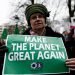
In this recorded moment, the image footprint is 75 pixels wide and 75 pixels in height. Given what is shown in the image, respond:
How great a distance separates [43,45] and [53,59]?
0.61 feet

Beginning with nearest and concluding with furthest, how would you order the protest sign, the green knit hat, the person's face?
1. the protest sign
2. the person's face
3. the green knit hat

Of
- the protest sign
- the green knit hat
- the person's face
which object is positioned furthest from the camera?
the green knit hat

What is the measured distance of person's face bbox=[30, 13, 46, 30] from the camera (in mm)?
3680

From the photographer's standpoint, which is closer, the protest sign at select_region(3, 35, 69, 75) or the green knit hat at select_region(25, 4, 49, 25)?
the protest sign at select_region(3, 35, 69, 75)

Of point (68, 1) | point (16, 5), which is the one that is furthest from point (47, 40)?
point (16, 5)

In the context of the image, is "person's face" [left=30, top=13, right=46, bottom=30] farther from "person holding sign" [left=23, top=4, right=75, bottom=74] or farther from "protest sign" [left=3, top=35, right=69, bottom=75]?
"protest sign" [left=3, top=35, right=69, bottom=75]

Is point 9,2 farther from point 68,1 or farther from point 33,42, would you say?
point 33,42

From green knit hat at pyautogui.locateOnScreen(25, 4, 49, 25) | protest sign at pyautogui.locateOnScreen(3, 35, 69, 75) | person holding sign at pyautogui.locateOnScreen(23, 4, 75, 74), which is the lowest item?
protest sign at pyautogui.locateOnScreen(3, 35, 69, 75)

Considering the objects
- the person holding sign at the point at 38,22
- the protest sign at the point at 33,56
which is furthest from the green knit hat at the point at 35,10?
the protest sign at the point at 33,56

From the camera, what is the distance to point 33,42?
11.7 feet

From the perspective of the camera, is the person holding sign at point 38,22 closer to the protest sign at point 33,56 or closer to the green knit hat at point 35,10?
the green knit hat at point 35,10

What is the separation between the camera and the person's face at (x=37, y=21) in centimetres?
368

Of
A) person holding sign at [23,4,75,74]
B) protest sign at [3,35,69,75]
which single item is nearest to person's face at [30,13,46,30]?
person holding sign at [23,4,75,74]

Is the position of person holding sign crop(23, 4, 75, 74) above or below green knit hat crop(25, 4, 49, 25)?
below
